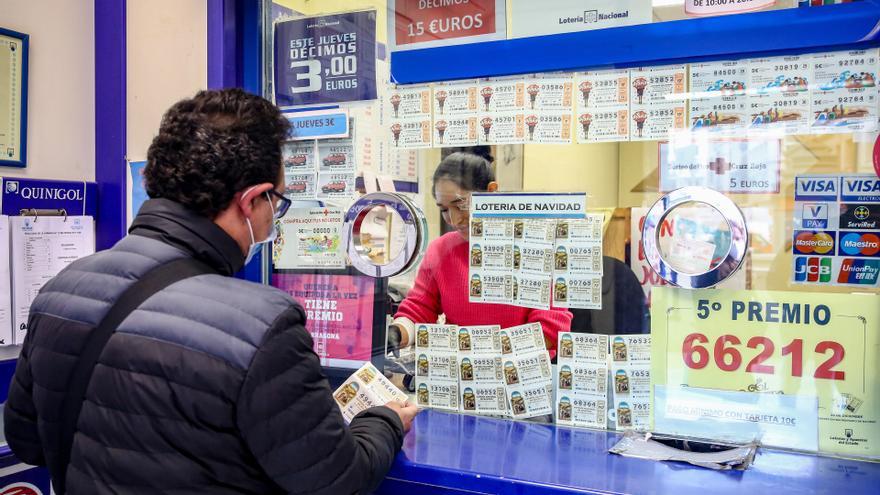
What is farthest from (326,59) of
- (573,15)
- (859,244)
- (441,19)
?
(859,244)

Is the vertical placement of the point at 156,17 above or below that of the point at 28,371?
above

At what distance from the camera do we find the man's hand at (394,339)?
6.33 ft

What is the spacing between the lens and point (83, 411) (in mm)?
1170

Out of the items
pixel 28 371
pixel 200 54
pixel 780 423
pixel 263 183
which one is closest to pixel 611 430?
pixel 780 423

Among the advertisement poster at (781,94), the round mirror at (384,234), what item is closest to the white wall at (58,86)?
the round mirror at (384,234)

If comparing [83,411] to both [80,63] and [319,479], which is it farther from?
[80,63]

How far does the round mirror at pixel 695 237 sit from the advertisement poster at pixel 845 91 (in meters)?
0.26

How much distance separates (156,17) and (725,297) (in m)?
1.83

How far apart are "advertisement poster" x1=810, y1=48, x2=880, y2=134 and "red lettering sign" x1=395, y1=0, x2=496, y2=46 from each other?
745 mm

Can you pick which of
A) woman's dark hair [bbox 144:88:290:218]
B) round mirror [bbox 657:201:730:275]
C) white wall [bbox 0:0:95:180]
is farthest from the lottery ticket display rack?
white wall [bbox 0:0:95:180]

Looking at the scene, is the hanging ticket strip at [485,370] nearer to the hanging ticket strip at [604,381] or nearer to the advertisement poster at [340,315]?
the hanging ticket strip at [604,381]

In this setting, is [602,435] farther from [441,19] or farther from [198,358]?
[441,19]

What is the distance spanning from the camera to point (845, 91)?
1.47m

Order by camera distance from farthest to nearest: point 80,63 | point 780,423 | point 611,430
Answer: point 80,63 < point 611,430 < point 780,423
